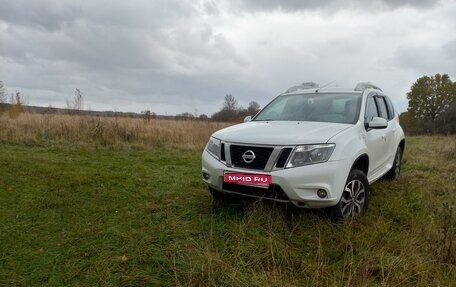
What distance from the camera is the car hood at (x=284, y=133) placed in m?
3.47

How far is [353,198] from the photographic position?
382 cm

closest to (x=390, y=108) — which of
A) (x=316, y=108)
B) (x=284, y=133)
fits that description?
(x=316, y=108)

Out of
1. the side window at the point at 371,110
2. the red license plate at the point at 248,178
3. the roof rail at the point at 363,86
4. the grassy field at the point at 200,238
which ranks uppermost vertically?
the roof rail at the point at 363,86

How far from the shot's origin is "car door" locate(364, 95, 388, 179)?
4.34 metres

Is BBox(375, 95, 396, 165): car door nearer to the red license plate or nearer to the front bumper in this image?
the front bumper

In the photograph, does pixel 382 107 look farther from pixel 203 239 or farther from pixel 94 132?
pixel 94 132

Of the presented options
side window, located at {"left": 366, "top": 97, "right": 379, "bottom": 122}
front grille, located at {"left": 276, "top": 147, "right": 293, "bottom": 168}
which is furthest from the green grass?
side window, located at {"left": 366, "top": 97, "right": 379, "bottom": 122}

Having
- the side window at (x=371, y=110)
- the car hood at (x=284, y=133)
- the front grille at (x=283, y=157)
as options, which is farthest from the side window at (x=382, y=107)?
the front grille at (x=283, y=157)

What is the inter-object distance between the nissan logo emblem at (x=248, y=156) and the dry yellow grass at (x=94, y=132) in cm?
744

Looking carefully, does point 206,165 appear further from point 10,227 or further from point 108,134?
point 108,134

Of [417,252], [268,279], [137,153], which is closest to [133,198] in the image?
[268,279]

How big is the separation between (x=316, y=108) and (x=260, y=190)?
5.64 ft

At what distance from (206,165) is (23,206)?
2.40m

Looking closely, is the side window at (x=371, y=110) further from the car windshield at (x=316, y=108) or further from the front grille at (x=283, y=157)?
the front grille at (x=283, y=157)
